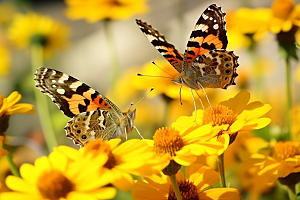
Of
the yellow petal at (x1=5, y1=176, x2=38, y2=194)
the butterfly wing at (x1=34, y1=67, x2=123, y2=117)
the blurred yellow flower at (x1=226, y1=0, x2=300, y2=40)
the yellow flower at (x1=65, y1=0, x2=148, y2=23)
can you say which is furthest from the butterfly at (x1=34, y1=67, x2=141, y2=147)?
the yellow flower at (x1=65, y1=0, x2=148, y2=23)

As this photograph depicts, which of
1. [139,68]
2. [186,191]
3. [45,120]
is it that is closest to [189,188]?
[186,191]

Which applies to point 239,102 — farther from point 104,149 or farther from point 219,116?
point 104,149

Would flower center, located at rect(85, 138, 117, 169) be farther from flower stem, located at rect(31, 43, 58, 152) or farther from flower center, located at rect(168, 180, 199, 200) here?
flower stem, located at rect(31, 43, 58, 152)

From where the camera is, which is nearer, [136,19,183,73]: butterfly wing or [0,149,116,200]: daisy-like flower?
[0,149,116,200]: daisy-like flower

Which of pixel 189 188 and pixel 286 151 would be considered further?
pixel 286 151

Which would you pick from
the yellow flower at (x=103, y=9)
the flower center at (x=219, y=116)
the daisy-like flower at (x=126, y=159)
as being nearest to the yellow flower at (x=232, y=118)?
the flower center at (x=219, y=116)

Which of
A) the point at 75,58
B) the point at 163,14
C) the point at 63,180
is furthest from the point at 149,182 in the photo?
the point at 163,14

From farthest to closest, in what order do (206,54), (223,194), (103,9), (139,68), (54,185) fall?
(139,68) < (103,9) < (206,54) < (223,194) < (54,185)

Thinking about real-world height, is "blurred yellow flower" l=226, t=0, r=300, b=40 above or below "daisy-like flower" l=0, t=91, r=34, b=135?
above
